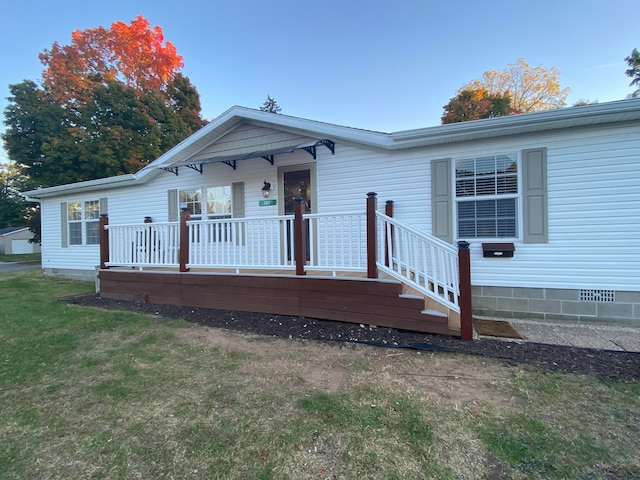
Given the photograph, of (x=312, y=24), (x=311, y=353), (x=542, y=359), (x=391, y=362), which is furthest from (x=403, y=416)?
(x=312, y=24)

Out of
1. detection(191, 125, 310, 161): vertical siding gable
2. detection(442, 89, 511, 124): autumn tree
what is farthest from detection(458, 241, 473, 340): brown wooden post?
detection(442, 89, 511, 124): autumn tree

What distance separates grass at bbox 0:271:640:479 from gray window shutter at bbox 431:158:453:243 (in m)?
2.42

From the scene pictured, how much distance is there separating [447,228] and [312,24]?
10535 millimetres

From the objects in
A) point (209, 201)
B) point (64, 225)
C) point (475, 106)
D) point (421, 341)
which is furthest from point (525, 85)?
point (64, 225)

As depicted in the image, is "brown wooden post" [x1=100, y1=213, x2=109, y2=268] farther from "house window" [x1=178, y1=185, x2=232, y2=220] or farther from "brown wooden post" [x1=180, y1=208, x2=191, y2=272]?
"brown wooden post" [x1=180, y1=208, x2=191, y2=272]

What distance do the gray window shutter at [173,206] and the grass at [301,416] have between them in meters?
4.32

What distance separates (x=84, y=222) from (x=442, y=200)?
31.7 ft

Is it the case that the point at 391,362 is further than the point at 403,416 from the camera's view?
Yes

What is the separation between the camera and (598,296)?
4418 mm

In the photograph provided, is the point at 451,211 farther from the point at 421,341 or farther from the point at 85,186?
the point at 85,186

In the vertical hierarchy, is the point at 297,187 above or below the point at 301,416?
above

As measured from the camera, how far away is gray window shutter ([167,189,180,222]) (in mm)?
7586

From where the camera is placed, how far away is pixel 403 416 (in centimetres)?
225

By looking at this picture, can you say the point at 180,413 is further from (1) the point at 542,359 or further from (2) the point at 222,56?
(2) the point at 222,56
